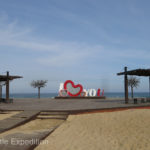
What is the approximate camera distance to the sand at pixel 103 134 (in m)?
7.86

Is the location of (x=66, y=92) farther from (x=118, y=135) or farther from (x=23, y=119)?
(x=118, y=135)

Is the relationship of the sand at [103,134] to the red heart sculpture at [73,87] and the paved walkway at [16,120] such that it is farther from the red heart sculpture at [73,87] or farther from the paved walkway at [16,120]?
the red heart sculpture at [73,87]

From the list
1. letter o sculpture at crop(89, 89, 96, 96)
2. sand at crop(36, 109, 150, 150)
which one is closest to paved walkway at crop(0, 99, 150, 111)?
sand at crop(36, 109, 150, 150)

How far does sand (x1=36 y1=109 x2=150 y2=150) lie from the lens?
309 inches

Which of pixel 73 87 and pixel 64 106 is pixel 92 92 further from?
pixel 64 106

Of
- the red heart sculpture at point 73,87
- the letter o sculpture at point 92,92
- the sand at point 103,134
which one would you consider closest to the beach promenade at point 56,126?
the sand at point 103,134

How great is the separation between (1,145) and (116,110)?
1081 cm

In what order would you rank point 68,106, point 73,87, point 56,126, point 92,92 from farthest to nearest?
1. point 92,92
2. point 73,87
3. point 68,106
4. point 56,126

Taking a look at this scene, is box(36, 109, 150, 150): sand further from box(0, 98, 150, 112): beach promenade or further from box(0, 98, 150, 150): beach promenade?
box(0, 98, 150, 112): beach promenade

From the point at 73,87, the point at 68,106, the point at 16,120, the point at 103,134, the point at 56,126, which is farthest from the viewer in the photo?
the point at 73,87

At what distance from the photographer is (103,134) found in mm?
9531

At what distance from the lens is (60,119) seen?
1361 cm

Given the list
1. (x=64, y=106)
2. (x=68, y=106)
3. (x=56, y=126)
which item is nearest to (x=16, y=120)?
(x=56, y=126)

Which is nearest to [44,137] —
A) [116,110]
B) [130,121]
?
[130,121]
